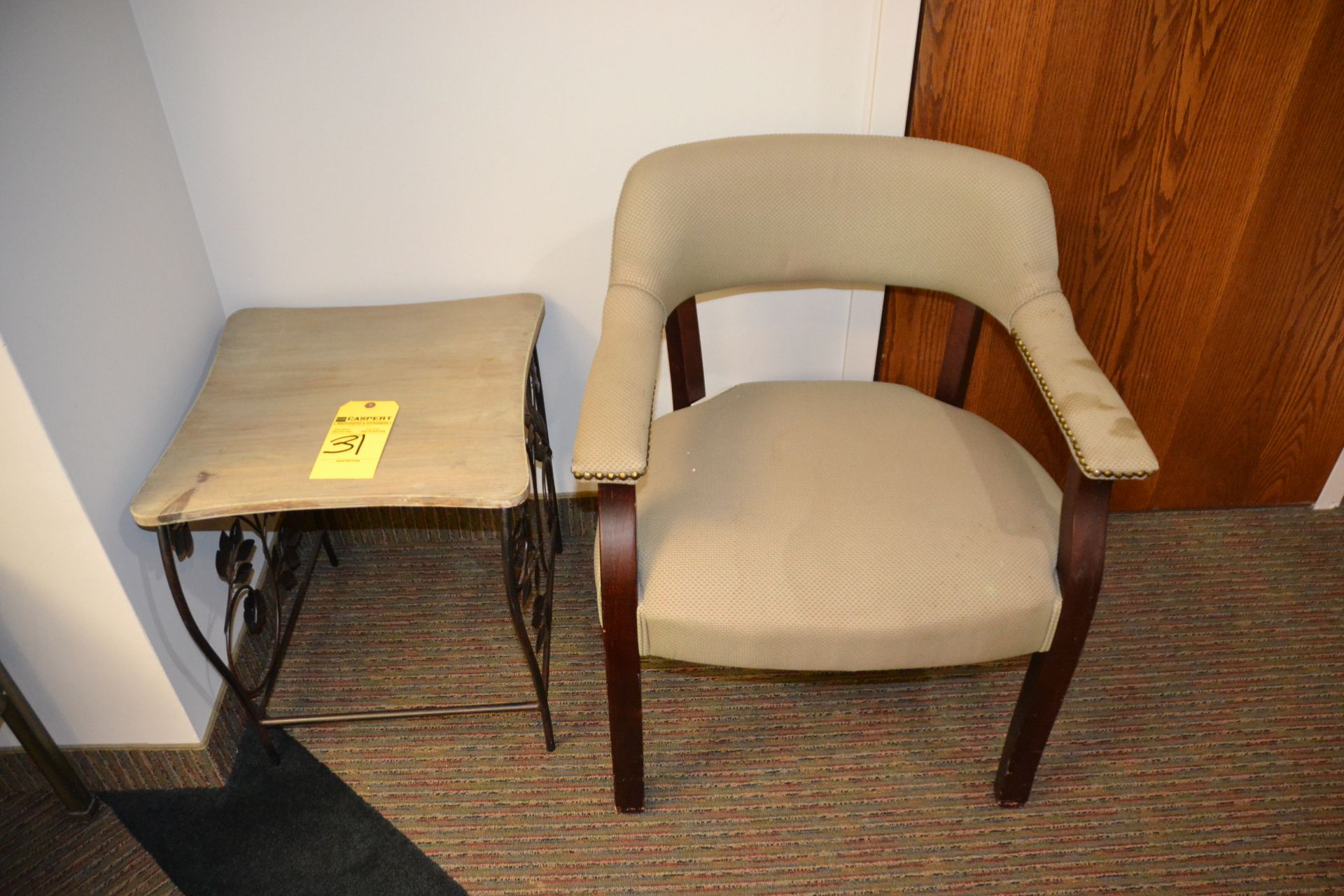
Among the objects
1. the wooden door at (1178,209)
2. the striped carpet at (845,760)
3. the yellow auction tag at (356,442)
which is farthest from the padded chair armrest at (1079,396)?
the yellow auction tag at (356,442)

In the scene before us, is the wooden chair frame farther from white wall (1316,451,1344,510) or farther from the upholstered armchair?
white wall (1316,451,1344,510)

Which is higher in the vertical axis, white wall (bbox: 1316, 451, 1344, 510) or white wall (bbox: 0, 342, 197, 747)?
white wall (bbox: 0, 342, 197, 747)

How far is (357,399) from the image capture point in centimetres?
140

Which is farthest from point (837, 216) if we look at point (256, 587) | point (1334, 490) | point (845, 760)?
point (1334, 490)

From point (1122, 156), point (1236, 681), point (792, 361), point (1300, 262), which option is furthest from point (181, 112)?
point (1236, 681)

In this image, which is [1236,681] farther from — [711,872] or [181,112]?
[181,112]

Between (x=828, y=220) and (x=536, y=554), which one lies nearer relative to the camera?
(x=828, y=220)

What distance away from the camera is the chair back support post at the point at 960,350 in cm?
148

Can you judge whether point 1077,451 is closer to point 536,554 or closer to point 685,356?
point 685,356

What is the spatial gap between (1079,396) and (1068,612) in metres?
0.28

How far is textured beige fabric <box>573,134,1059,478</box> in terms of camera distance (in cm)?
133

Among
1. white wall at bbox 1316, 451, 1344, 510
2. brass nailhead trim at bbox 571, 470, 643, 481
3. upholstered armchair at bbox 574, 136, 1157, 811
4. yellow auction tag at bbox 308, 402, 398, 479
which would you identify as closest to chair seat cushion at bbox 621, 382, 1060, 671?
upholstered armchair at bbox 574, 136, 1157, 811

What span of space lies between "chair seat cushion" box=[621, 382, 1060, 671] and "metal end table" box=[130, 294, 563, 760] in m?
0.24

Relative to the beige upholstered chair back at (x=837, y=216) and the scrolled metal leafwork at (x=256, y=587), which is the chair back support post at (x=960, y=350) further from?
the scrolled metal leafwork at (x=256, y=587)
